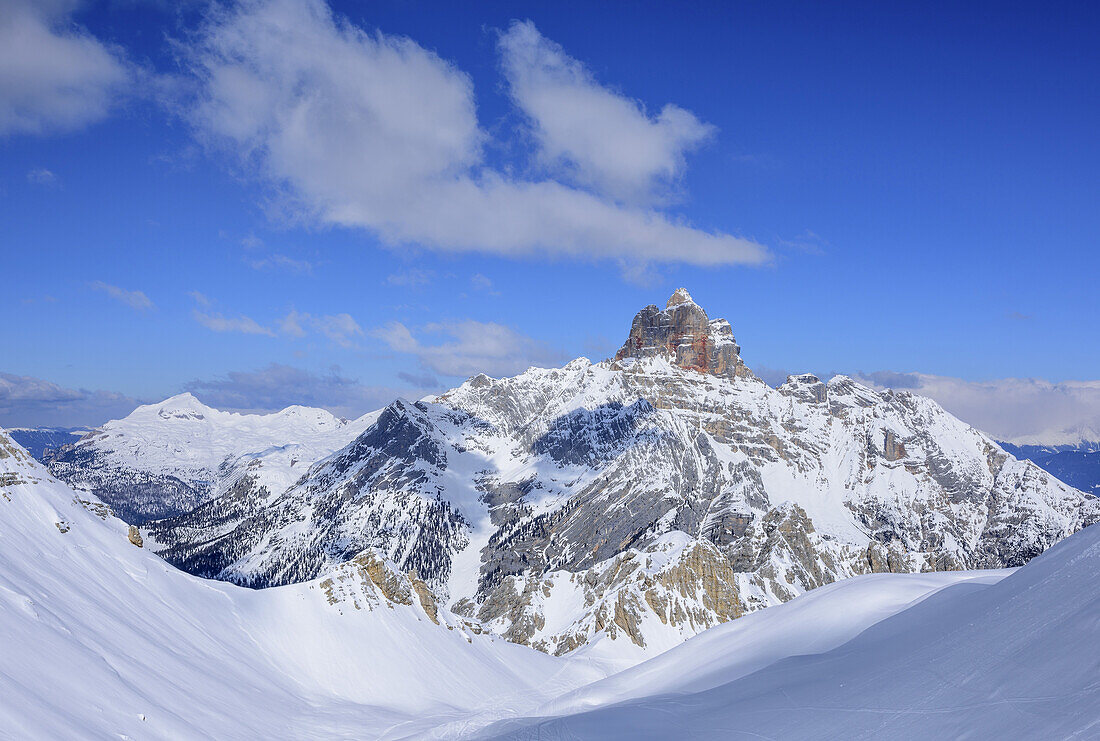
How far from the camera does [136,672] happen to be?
32875 millimetres

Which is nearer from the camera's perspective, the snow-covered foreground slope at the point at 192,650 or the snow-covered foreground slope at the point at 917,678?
the snow-covered foreground slope at the point at 917,678

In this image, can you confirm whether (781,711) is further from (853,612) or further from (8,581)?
(8,581)

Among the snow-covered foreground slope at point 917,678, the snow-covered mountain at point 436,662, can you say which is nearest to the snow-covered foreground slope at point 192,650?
the snow-covered mountain at point 436,662

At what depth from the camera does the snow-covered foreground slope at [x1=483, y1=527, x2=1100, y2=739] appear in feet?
46.2

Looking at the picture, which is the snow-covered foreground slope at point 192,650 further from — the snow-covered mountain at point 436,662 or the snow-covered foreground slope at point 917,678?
the snow-covered foreground slope at point 917,678

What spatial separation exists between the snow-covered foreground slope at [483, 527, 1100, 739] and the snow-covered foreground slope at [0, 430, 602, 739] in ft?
55.6

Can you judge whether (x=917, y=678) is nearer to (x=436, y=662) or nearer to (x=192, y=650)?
(x=192, y=650)

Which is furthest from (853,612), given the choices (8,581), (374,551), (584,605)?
(584,605)

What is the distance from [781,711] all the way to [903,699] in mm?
3841

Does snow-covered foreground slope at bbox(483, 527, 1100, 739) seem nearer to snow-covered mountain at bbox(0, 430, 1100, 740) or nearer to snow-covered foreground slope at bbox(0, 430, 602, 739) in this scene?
snow-covered mountain at bbox(0, 430, 1100, 740)

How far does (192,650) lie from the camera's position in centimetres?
4212

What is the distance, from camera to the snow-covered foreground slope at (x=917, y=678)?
14.1 m

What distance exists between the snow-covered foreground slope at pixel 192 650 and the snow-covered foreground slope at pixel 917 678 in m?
17.0

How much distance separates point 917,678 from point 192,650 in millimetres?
41939
